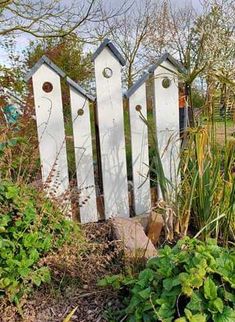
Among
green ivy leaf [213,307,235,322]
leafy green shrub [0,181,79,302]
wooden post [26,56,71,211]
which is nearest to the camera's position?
green ivy leaf [213,307,235,322]

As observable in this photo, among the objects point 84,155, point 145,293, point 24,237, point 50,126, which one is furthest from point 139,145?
point 145,293

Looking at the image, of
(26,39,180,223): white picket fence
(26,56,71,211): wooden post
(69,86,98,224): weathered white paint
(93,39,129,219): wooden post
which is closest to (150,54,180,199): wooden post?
(26,39,180,223): white picket fence

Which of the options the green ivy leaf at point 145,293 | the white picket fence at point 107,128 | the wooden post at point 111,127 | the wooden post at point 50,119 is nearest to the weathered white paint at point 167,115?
the white picket fence at point 107,128

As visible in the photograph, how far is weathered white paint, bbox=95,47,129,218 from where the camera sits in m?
1.92

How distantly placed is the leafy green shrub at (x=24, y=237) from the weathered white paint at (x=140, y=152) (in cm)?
64

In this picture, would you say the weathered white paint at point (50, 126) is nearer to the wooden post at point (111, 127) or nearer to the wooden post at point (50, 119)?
the wooden post at point (50, 119)

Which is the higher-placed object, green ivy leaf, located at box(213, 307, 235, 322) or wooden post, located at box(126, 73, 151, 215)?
wooden post, located at box(126, 73, 151, 215)

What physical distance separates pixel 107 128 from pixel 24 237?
841 millimetres

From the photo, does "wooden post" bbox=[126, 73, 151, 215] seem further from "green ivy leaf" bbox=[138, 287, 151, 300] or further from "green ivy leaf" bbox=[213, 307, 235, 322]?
"green ivy leaf" bbox=[213, 307, 235, 322]

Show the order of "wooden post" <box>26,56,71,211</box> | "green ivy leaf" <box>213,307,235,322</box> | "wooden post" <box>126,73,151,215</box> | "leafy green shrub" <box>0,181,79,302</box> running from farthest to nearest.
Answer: "wooden post" <box>126,73,151,215</box>, "wooden post" <box>26,56,71,211</box>, "leafy green shrub" <box>0,181,79,302</box>, "green ivy leaf" <box>213,307,235,322</box>

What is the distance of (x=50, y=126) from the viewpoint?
1.90 m

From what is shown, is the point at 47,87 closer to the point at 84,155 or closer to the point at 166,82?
the point at 84,155

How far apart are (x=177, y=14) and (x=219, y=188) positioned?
582cm

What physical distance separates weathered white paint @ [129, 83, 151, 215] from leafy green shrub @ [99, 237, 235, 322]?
0.84 meters
